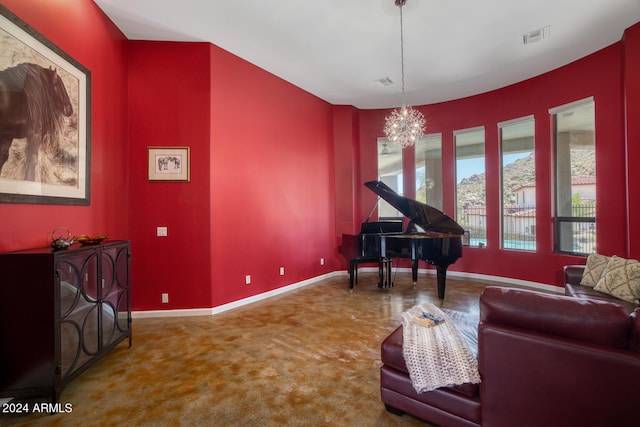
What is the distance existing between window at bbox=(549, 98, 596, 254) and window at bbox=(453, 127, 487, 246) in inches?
43.9

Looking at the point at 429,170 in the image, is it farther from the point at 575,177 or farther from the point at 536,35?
the point at 536,35

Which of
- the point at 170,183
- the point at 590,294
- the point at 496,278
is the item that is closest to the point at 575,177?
the point at 496,278

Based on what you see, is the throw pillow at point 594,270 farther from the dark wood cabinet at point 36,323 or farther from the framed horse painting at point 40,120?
the framed horse painting at point 40,120

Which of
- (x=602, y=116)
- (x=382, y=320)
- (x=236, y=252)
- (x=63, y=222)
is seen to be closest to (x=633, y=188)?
(x=602, y=116)

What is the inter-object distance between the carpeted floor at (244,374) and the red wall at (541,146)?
183 cm

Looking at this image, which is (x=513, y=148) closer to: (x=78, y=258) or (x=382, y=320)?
(x=382, y=320)

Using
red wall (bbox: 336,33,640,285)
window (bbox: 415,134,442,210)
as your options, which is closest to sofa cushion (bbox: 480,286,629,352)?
red wall (bbox: 336,33,640,285)

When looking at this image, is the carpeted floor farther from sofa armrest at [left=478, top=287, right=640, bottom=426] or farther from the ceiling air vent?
the ceiling air vent

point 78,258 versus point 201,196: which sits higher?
point 201,196

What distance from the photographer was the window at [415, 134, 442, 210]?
565 cm

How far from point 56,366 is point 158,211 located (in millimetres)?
1936

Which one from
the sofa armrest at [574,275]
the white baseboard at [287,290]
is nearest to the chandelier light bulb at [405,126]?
the sofa armrest at [574,275]

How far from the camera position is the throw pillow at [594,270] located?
293cm

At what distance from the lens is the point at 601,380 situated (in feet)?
3.63
